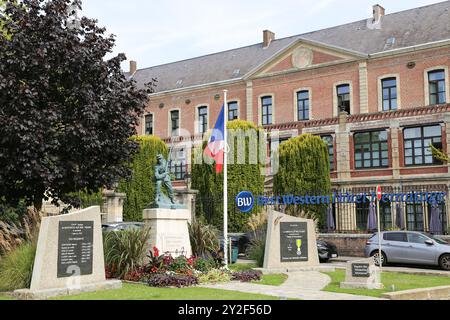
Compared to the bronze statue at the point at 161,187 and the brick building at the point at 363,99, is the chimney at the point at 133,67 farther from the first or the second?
the bronze statue at the point at 161,187

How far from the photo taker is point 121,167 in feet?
53.8

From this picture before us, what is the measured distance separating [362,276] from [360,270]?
0.46 ft

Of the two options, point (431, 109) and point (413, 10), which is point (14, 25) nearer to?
point (431, 109)

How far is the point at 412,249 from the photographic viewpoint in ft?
62.9

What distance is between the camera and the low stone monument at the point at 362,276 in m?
12.1

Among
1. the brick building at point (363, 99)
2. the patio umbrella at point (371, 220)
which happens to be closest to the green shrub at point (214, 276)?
the patio umbrella at point (371, 220)

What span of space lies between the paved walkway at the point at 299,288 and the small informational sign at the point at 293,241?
85 cm

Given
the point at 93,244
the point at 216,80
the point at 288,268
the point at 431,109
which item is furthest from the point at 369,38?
the point at 93,244

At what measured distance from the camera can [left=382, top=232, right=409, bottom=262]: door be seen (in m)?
19.4

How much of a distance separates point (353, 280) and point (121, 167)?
783 centimetres

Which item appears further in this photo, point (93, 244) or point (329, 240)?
point (329, 240)

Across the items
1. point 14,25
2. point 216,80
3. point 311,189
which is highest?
point 216,80

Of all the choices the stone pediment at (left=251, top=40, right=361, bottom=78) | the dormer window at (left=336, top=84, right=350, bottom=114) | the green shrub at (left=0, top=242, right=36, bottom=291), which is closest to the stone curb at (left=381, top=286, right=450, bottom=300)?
the green shrub at (left=0, top=242, right=36, bottom=291)

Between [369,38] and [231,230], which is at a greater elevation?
[369,38]
